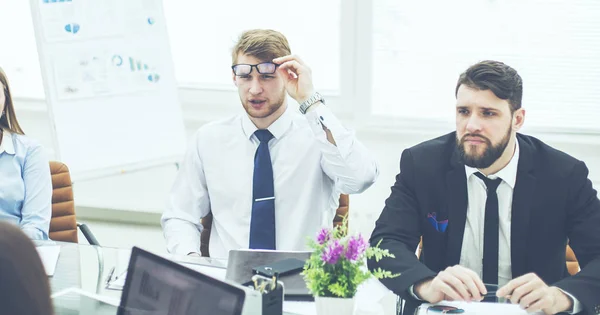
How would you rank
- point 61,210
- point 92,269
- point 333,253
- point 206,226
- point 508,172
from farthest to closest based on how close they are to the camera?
point 61,210, point 206,226, point 508,172, point 92,269, point 333,253

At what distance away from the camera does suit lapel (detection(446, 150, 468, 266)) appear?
7.55ft

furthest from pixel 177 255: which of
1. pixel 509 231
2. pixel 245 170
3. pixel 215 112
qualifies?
pixel 215 112

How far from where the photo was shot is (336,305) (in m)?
1.75

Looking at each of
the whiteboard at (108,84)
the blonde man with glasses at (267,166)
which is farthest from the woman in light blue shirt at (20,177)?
the whiteboard at (108,84)

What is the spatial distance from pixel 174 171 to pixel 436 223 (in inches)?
92.6

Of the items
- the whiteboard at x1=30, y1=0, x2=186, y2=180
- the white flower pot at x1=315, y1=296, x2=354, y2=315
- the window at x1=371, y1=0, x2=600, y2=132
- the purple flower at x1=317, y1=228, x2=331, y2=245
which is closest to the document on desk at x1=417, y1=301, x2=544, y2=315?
the white flower pot at x1=315, y1=296, x2=354, y2=315

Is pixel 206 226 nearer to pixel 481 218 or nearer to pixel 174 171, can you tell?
pixel 481 218

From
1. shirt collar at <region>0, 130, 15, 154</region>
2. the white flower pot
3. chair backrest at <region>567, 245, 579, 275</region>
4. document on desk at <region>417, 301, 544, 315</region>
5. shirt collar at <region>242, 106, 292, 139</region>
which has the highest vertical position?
shirt collar at <region>0, 130, 15, 154</region>

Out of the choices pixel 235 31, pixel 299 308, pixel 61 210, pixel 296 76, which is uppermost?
pixel 235 31

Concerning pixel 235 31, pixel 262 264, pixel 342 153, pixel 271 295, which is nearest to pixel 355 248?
pixel 271 295

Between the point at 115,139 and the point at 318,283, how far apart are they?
→ 225 cm

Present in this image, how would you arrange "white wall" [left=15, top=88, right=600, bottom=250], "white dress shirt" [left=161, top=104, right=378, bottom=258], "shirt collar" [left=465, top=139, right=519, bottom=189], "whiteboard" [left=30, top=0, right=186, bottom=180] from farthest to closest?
"white wall" [left=15, top=88, right=600, bottom=250] < "whiteboard" [left=30, top=0, right=186, bottom=180] < "white dress shirt" [left=161, top=104, right=378, bottom=258] < "shirt collar" [left=465, top=139, right=519, bottom=189]

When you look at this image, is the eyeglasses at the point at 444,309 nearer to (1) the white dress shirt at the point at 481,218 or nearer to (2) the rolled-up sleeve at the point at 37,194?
(1) the white dress shirt at the point at 481,218

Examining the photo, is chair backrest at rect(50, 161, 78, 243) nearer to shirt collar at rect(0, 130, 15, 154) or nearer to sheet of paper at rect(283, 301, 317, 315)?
shirt collar at rect(0, 130, 15, 154)
